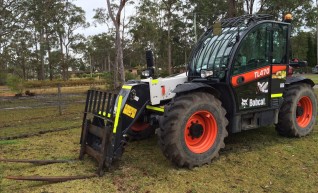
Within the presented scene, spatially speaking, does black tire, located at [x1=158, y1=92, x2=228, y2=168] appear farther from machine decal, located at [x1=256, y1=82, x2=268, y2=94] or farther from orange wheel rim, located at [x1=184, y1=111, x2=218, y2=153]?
machine decal, located at [x1=256, y1=82, x2=268, y2=94]

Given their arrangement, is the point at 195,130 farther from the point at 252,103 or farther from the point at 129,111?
the point at 252,103

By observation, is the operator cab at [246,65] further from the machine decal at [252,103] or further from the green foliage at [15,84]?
the green foliage at [15,84]

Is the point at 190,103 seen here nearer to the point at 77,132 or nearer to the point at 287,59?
the point at 287,59

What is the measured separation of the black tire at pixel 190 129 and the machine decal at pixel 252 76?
0.53 meters

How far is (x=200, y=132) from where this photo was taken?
522 centimetres

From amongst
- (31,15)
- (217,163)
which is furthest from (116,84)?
(217,163)

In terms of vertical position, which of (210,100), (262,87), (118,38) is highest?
(118,38)

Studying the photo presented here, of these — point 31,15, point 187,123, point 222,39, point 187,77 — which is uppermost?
point 31,15

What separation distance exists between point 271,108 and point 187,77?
1.68 meters

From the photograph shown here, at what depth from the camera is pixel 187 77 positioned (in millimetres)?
6195

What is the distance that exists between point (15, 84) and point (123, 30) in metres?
12.0

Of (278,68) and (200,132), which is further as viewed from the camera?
(278,68)

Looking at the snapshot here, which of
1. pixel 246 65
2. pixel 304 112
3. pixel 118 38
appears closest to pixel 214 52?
pixel 246 65

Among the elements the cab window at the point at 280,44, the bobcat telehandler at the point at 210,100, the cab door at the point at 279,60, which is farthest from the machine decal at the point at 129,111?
the cab window at the point at 280,44
